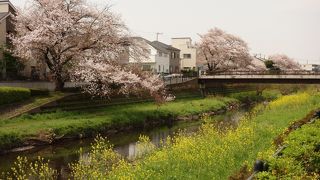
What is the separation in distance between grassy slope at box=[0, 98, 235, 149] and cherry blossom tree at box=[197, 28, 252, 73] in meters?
31.7

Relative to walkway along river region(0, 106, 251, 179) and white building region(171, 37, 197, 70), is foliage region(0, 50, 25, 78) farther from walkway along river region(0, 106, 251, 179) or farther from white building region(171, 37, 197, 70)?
white building region(171, 37, 197, 70)

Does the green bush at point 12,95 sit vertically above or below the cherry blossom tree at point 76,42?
below

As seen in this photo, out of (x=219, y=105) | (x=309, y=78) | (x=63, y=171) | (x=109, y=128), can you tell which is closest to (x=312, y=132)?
(x=63, y=171)

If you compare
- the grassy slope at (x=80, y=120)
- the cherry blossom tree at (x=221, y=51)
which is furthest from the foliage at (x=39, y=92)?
the cherry blossom tree at (x=221, y=51)

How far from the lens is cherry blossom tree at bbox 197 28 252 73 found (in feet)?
243

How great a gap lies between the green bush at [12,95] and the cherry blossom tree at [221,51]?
44758mm

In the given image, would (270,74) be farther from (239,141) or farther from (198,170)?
(198,170)

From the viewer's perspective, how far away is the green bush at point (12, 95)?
29462mm

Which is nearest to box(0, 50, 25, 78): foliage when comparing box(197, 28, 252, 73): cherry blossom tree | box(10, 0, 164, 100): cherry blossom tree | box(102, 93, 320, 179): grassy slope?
box(10, 0, 164, 100): cherry blossom tree

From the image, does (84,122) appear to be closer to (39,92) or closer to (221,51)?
(39,92)

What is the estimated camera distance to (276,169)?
964 centimetres

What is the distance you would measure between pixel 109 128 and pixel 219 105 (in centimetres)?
2227

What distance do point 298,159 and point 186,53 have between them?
8266cm

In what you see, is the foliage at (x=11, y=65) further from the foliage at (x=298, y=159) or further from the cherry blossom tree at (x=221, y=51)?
the cherry blossom tree at (x=221, y=51)
